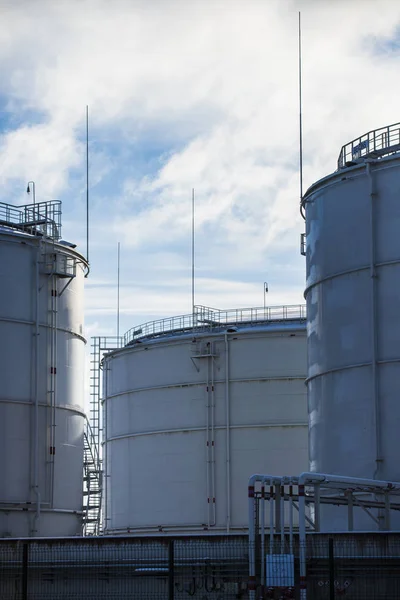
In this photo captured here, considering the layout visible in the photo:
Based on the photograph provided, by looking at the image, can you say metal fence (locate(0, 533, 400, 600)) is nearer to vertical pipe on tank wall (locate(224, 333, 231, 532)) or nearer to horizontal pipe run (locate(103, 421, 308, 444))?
vertical pipe on tank wall (locate(224, 333, 231, 532))

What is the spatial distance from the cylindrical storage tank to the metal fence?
191 inches

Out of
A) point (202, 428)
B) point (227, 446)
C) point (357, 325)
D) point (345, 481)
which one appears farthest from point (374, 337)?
point (202, 428)

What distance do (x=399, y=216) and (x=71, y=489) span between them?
12160 mm

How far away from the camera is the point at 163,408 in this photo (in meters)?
37.9

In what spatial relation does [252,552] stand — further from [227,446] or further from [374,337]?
[227,446]

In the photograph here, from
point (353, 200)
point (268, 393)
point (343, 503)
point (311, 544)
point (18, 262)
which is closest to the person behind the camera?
point (311, 544)

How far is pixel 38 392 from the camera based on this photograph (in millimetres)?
29844

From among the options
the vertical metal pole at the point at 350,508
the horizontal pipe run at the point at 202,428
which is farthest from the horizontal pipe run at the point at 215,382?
the vertical metal pole at the point at 350,508

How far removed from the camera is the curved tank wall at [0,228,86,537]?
29047mm

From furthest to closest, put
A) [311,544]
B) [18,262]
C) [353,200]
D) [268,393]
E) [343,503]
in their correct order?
[268,393]
[18,262]
[353,200]
[343,503]
[311,544]

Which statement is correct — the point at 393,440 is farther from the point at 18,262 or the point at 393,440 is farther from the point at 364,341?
the point at 18,262

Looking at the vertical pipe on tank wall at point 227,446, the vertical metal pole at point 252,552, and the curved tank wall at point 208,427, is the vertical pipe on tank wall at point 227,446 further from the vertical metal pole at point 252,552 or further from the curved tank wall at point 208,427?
the vertical metal pole at point 252,552

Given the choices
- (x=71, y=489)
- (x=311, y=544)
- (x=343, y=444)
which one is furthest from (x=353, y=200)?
(x=71, y=489)

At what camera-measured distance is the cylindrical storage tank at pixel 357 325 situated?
24.6 metres
